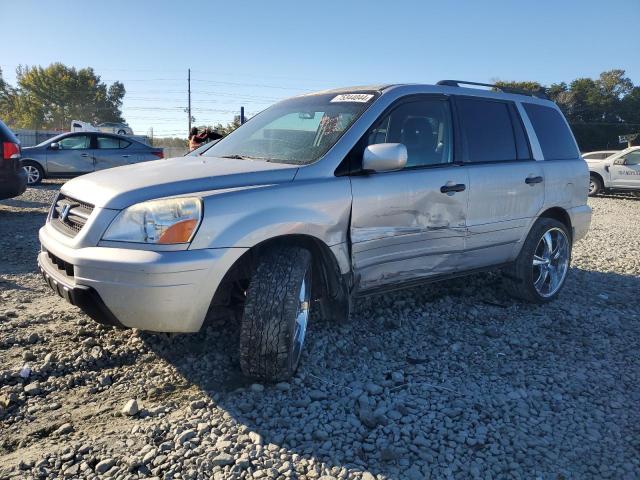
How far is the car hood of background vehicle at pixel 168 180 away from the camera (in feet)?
8.65

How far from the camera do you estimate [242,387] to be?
112 inches

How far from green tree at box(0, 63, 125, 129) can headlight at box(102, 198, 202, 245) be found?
7269cm

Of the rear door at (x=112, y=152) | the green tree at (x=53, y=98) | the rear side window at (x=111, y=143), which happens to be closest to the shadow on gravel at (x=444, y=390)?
the rear door at (x=112, y=152)

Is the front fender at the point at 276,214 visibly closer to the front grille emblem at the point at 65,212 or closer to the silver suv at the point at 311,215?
the silver suv at the point at 311,215

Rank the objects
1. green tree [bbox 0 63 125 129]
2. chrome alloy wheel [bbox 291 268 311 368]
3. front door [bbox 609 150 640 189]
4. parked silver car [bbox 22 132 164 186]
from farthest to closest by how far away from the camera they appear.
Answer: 1. green tree [bbox 0 63 125 129]
2. front door [bbox 609 150 640 189]
3. parked silver car [bbox 22 132 164 186]
4. chrome alloy wheel [bbox 291 268 311 368]

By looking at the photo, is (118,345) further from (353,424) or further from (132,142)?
(132,142)

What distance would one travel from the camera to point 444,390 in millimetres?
2904

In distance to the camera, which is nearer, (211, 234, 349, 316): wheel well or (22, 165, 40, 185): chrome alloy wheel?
(211, 234, 349, 316): wheel well

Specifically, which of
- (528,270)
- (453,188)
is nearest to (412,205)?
(453,188)

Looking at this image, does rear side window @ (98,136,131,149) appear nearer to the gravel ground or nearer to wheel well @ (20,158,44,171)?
wheel well @ (20,158,44,171)

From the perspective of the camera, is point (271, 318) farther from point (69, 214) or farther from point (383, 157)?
point (69, 214)

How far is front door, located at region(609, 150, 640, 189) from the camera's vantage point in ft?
49.4

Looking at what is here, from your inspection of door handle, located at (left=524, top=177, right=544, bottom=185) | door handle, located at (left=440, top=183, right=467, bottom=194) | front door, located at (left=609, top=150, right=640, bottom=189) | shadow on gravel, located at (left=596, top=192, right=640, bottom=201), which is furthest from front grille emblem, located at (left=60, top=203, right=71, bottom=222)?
shadow on gravel, located at (left=596, top=192, right=640, bottom=201)

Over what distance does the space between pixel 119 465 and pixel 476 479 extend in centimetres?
155
